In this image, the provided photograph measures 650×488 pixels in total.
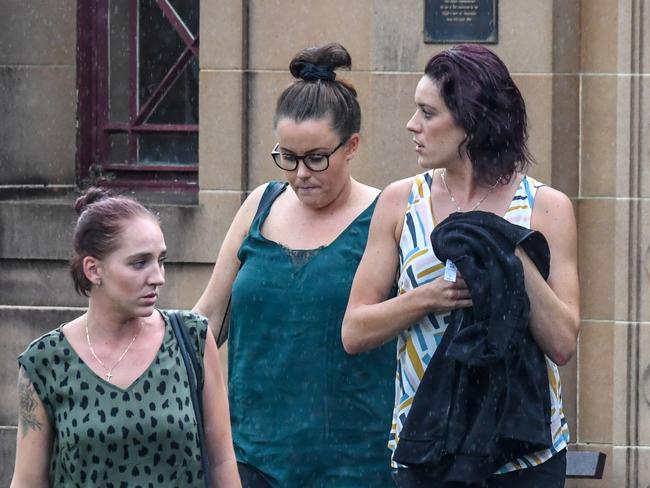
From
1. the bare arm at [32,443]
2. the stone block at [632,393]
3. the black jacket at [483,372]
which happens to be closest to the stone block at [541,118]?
the stone block at [632,393]

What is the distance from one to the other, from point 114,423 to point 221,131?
446cm

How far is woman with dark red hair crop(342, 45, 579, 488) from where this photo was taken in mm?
4387

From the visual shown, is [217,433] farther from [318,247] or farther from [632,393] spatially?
[632,393]

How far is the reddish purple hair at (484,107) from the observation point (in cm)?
447

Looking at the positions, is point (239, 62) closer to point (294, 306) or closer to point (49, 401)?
point (294, 306)

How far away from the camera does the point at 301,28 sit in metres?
8.52

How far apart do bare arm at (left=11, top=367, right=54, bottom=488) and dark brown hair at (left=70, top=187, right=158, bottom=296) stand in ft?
1.13

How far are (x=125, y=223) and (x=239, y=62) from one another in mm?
4225

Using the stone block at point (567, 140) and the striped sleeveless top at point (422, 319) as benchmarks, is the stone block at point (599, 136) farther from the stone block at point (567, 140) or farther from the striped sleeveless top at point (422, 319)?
the striped sleeveless top at point (422, 319)

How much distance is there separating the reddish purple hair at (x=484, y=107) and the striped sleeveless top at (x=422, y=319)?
0.35ft

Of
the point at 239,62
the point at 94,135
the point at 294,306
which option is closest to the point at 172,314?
the point at 294,306

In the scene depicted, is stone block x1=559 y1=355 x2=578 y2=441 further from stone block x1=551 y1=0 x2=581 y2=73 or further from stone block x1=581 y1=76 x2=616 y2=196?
stone block x1=551 y1=0 x2=581 y2=73

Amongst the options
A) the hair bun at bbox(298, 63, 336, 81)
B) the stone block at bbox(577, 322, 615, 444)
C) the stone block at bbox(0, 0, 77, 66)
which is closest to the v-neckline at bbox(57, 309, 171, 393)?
the hair bun at bbox(298, 63, 336, 81)

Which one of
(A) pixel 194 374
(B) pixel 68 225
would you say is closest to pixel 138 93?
(B) pixel 68 225
